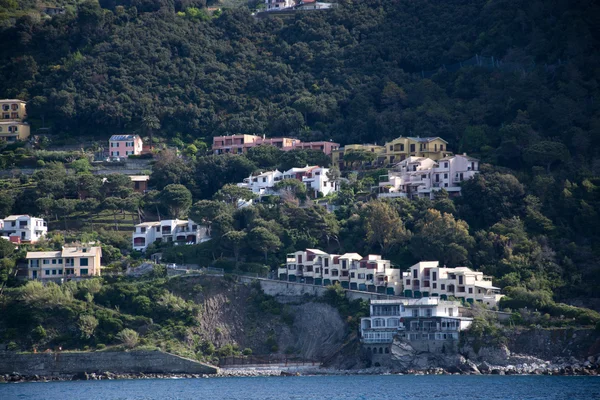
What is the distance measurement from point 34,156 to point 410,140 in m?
33.8

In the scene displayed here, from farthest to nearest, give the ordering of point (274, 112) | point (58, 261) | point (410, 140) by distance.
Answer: point (274, 112), point (410, 140), point (58, 261)

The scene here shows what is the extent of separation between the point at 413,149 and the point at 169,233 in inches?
909

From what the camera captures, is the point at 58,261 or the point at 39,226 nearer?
the point at 58,261

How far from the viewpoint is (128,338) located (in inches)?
A: 3051

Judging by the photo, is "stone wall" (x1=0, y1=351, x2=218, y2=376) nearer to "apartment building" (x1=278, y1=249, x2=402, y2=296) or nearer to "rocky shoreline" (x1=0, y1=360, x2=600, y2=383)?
"rocky shoreline" (x1=0, y1=360, x2=600, y2=383)

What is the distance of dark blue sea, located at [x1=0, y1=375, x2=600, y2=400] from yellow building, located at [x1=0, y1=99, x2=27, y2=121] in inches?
1868

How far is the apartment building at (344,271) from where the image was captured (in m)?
81.3

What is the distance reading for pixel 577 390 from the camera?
2537 inches

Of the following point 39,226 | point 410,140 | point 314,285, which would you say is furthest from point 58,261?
point 410,140

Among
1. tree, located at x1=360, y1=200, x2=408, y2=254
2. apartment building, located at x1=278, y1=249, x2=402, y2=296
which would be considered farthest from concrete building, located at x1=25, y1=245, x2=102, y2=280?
tree, located at x1=360, y1=200, x2=408, y2=254

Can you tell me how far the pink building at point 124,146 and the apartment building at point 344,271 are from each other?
2995 cm

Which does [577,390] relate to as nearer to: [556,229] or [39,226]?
[556,229]

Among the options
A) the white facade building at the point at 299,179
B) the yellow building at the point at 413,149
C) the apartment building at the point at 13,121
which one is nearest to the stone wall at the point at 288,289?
the white facade building at the point at 299,179

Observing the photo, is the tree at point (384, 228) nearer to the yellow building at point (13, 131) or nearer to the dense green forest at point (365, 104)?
the dense green forest at point (365, 104)
